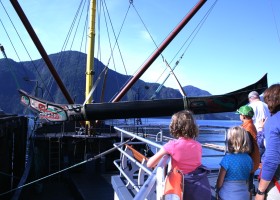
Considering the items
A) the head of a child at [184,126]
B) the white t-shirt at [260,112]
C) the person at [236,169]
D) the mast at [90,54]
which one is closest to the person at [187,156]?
the head of a child at [184,126]

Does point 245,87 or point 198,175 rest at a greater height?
point 245,87

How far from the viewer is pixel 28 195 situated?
1183cm

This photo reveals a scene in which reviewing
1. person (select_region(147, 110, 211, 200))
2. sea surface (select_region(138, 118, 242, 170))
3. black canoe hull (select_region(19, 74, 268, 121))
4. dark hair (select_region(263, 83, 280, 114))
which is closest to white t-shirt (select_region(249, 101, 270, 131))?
sea surface (select_region(138, 118, 242, 170))

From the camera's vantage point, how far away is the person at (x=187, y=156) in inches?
128

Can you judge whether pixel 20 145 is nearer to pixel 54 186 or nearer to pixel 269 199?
pixel 54 186

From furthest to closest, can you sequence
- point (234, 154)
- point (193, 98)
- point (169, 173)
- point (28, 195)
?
point (28, 195) < point (193, 98) < point (234, 154) < point (169, 173)

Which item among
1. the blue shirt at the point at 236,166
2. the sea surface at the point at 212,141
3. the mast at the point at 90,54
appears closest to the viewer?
the blue shirt at the point at 236,166

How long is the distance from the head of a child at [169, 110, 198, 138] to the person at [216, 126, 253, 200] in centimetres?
60

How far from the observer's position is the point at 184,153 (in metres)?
3.26

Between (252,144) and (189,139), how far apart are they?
97 centimetres

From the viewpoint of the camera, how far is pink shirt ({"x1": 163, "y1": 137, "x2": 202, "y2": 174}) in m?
3.23

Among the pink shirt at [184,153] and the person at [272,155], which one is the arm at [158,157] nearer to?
the pink shirt at [184,153]

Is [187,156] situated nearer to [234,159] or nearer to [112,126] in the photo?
[234,159]

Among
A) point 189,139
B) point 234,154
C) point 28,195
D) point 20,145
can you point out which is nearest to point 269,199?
point 234,154
